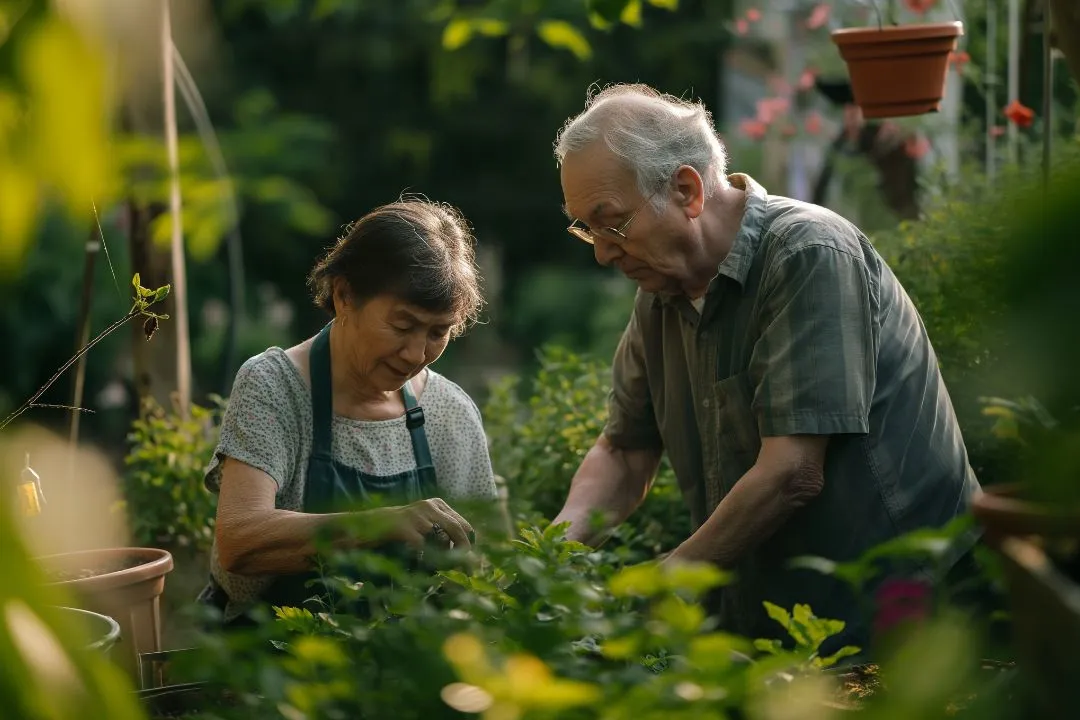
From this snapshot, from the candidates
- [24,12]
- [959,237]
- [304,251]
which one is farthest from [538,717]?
[304,251]

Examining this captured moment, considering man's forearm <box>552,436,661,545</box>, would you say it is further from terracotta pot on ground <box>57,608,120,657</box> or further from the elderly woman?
terracotta pot on ground <box>57,608,120,657</box>

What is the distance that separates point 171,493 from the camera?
145 inches

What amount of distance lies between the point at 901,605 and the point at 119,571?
1861mm

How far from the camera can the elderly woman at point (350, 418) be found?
8.75 ft

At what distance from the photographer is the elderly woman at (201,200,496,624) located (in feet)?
8.75

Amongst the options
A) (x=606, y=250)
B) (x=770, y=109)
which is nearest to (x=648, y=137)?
(x=606, y=250)

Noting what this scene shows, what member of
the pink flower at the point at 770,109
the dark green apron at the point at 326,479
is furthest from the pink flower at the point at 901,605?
the pink flower at the point at 770,109

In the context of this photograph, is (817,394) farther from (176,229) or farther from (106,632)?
(176,229)

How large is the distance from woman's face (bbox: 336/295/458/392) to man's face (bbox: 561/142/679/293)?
36 cm

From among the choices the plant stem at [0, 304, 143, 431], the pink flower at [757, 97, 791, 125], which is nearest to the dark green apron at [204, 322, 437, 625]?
the plant stem at [0, 304, 143, 431]

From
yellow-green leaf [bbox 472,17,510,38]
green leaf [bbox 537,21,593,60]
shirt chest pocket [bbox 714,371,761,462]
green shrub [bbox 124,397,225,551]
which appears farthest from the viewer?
green leaf [bbox 537,21,593,60]

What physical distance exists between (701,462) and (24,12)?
2239mm

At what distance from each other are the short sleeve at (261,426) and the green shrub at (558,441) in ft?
2.66

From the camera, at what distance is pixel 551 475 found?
3.66m
